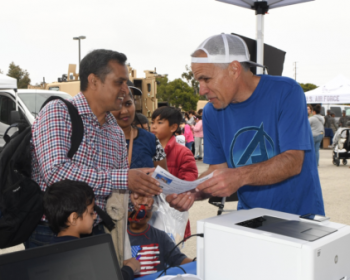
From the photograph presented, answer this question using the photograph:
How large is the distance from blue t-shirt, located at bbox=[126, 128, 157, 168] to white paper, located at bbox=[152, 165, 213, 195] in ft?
3.92

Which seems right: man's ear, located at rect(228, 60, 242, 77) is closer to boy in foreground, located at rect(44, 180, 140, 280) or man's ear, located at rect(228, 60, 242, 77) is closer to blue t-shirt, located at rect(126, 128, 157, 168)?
boy in foreground, located at rect(44, 180, 140, 280)

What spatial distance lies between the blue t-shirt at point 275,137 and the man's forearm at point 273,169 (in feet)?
0.20

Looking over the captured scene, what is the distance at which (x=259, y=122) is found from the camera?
1.86 metres

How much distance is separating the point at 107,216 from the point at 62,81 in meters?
14.2

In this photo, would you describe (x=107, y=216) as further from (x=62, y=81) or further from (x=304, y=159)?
(x=62, y=81)

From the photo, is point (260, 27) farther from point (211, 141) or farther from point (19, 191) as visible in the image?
point (19, 191)

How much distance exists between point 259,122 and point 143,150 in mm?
1376

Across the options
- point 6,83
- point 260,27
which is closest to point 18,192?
point 260,27

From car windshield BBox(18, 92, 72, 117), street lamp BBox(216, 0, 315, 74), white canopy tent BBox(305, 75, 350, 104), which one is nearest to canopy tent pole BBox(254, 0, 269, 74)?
street lamp BBox(216, 0, 315, 74)

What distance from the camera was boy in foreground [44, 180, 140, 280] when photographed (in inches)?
70.6

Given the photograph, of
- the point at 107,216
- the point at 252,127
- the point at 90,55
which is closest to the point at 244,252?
the point at 252,127

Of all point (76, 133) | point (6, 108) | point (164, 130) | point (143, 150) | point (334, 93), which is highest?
point (334, 93)

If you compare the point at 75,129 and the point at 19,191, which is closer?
the point at 19,191

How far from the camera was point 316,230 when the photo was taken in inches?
50.2
